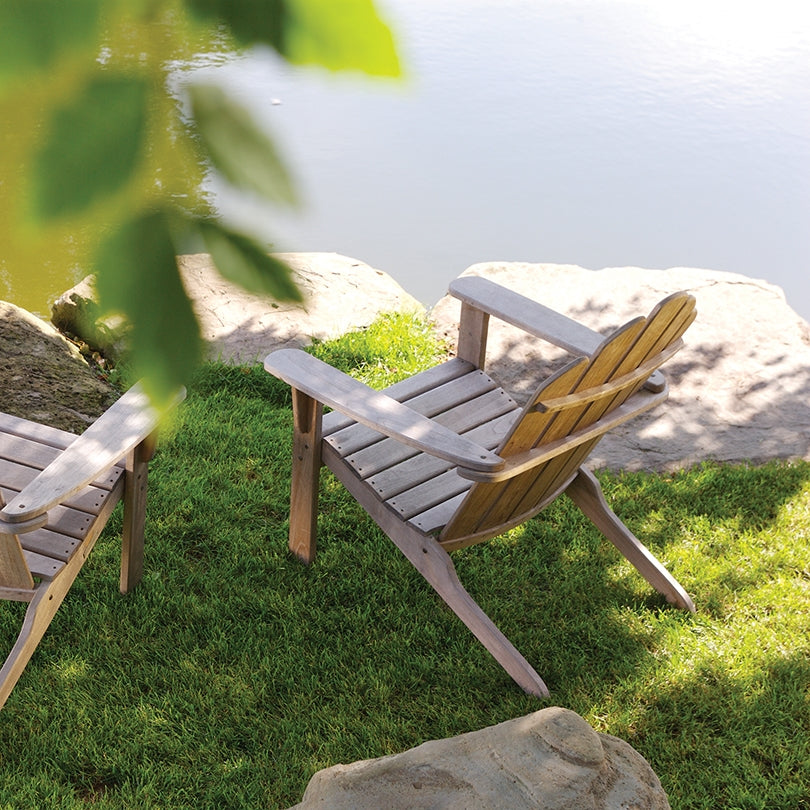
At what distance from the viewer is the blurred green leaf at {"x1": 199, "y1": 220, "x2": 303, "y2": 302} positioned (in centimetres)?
43

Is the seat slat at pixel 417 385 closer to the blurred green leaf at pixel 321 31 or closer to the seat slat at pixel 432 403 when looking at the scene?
the seat slat at pixel 432 403

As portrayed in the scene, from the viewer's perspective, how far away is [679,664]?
9.02 feet

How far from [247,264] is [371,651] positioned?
2450 mm

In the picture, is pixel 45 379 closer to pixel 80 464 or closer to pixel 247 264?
pixel 80 464

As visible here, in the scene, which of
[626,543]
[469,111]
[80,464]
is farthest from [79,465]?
[469,111]

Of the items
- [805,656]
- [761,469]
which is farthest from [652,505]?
[805,656]

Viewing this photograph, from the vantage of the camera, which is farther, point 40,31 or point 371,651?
point 371,651

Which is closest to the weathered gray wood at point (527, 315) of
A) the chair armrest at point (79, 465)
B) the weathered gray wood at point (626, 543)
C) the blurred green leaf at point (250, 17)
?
the weathered gray wood at point (626, 543)

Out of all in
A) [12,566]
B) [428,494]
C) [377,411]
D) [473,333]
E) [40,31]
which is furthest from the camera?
[473,333]

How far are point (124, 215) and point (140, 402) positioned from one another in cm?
12

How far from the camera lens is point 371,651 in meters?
2.77

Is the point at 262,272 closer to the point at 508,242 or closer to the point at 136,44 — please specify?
the point at 136,44

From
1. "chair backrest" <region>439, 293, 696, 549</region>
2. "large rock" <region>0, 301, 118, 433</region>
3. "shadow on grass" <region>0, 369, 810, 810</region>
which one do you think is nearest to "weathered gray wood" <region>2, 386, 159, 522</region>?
"shadow on grass" <region>0, 369, 810, 810</region>

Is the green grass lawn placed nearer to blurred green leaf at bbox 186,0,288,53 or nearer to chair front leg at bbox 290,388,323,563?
chair front leg at bbox 290,388,323,563
